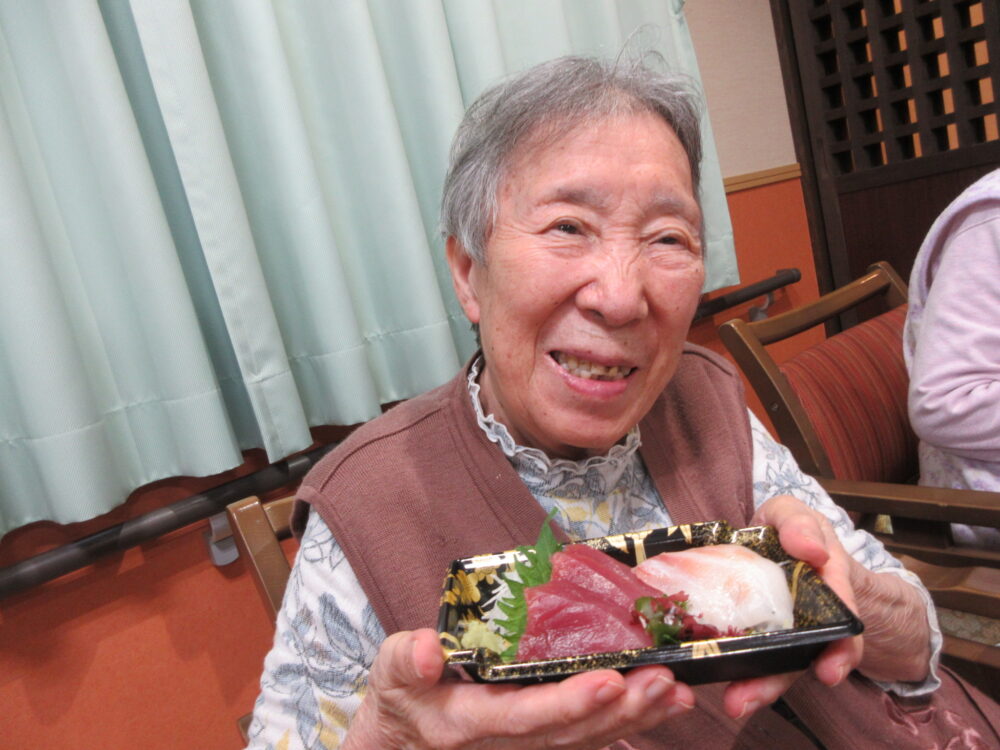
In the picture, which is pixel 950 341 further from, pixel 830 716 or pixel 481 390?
pixel 481 390

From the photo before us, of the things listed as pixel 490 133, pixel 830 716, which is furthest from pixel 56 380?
pixel 830 716

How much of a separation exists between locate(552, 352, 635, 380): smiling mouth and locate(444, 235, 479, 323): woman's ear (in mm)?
158

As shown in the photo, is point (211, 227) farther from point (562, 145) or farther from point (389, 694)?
point (389, 694)

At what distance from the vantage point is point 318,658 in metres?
0.85

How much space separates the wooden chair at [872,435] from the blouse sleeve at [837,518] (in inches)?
8.1

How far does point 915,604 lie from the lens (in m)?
0.91

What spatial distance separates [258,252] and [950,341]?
1.34 meters

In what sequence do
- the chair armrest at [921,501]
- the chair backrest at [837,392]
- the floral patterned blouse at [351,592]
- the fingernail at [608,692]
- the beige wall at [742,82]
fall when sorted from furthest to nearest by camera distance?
1. the beige wall at [742,82]
2. the chair backrest at [837,392]
3. the chair armrest at [921,501]
4. the floral patterned blouse at [351,592]
5. the fingernail at [608,692]

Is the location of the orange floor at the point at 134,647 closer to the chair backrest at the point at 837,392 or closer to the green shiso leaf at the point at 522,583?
the green shiso leaf at the point at 522,583

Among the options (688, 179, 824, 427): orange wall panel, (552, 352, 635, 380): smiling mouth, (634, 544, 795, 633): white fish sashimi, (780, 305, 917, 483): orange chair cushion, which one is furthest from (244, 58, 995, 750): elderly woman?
(688, 179, 824, 427): orange wall panel

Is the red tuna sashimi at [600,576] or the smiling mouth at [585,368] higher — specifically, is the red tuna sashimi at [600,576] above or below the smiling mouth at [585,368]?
→ below

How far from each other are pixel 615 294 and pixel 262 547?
61 centimetres

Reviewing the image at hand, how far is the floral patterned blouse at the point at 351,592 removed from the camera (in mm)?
844

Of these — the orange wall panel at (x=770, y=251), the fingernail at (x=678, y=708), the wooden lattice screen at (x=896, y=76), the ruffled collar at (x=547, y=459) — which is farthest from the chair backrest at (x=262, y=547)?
the wooden lattice screen at (x=896, y=76)
